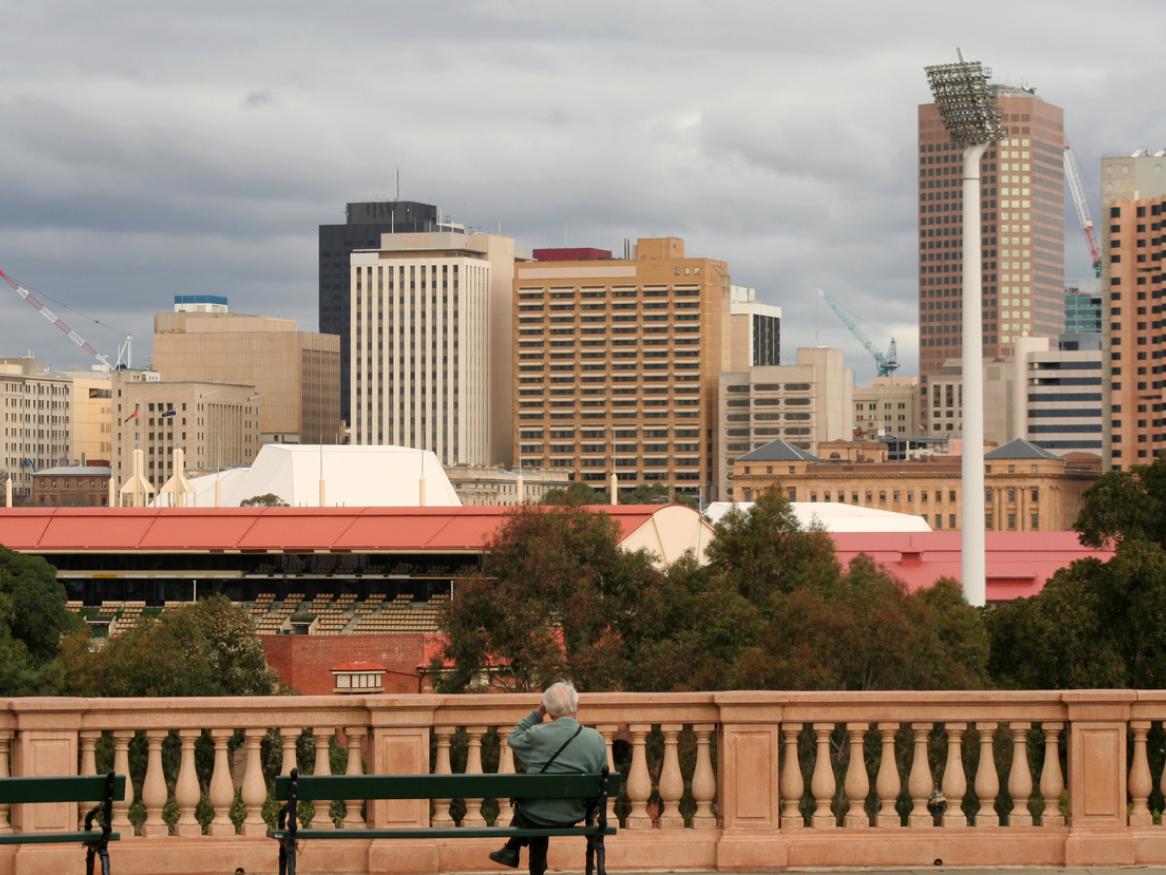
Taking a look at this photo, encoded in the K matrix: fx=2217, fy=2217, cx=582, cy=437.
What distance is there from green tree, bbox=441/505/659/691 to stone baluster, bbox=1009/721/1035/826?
65.1 meters

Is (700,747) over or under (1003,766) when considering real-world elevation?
over

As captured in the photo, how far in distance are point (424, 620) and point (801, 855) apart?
109806mm

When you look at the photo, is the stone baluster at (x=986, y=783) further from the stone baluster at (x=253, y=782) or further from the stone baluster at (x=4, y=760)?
the stone baluster at (x=4, y=760)

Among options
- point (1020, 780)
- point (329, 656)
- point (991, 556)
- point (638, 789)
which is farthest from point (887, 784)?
point (991, 556)

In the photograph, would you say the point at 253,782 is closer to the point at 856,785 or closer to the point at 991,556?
the point at 856,785

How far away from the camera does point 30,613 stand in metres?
111

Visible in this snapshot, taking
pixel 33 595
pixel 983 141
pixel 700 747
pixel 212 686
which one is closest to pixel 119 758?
pixel 700 747

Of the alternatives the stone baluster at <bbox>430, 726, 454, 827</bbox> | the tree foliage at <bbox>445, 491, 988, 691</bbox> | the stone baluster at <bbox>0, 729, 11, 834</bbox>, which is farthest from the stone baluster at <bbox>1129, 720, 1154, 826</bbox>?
the tree foliage at <bbox>445, 491, 988, 691</bbox>

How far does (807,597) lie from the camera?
80875 mm

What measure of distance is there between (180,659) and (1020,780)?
73.8 meters

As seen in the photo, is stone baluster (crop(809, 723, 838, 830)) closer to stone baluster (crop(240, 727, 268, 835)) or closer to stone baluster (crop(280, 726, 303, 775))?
stone baluster (crop(280, 726, 303, 775))

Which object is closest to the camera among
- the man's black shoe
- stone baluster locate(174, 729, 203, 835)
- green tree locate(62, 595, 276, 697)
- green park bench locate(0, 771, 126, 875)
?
green park bench locate(0, 771, 126, 875)

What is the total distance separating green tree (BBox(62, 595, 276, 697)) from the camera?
90875 millimetres

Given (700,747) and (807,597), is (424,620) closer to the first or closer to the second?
(807,597)
